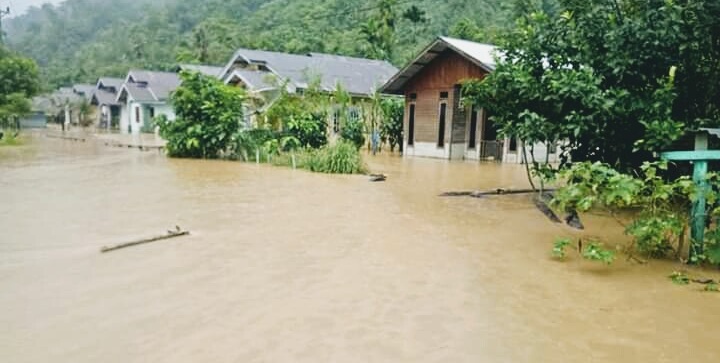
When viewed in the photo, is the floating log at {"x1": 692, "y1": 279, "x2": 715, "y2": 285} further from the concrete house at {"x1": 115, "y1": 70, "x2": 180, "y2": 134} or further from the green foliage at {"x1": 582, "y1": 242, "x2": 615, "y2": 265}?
the concrete house at {"x1": 115, "y1": 70, "x2": 180, "y2": 134}

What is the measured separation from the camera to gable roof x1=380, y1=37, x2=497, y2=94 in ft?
55.2

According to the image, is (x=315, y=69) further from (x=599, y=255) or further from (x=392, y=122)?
(x=599, y=255)

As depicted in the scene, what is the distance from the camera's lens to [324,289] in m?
5.21

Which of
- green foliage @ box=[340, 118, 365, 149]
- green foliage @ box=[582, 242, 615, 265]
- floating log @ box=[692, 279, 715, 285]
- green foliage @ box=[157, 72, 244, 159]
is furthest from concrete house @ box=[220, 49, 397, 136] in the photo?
floating log @ box=[692, 279, 715, 285]

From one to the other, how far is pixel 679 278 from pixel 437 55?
14.3 metres

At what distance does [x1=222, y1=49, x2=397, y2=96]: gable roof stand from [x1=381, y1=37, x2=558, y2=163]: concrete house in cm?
523

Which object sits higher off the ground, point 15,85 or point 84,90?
point 84,90

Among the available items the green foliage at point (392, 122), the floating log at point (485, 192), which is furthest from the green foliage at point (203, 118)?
the floating log at point (485, 192)

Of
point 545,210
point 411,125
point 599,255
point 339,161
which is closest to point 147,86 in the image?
point 411,125

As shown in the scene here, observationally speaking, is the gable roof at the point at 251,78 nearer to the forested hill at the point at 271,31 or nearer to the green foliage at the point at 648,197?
the forested hill at the point at 271,31

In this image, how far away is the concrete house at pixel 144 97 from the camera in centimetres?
3688

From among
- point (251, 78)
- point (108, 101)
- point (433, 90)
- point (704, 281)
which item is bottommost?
point (704, 281)

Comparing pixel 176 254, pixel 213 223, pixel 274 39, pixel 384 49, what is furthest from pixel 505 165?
pixel 274 39

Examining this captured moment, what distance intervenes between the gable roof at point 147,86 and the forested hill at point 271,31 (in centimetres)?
539
